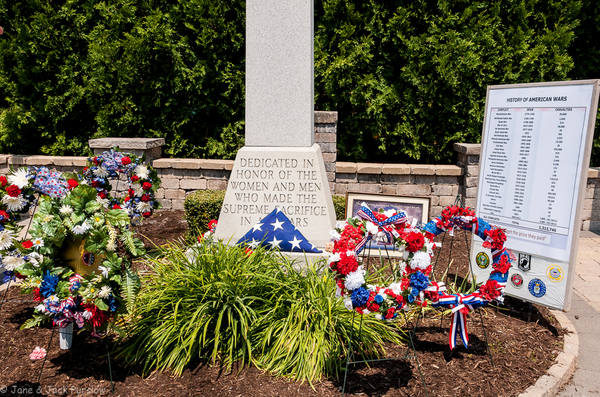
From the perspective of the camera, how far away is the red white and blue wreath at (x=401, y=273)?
2.66 meters

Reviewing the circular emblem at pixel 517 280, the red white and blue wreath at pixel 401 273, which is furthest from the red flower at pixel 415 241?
the circular emblem at pixel 517 280

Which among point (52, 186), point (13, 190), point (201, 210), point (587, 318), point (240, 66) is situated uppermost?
point (240, 66)

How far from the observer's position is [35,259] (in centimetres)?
279

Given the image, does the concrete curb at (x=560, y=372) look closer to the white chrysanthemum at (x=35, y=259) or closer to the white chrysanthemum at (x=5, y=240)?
the white chrysanthemum at (x=35, y=259)

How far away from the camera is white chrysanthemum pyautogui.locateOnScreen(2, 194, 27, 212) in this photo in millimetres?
3562

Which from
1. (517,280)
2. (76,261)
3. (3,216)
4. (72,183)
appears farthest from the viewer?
(517,280)

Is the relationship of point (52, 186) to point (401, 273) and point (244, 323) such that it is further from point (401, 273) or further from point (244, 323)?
point (401, 273)

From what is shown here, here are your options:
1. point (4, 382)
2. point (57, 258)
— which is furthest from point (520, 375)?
point (4, 382)

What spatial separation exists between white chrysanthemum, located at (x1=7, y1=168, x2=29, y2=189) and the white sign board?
4170 millimetres

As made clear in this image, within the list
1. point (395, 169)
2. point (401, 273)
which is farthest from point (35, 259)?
point (395, 169)

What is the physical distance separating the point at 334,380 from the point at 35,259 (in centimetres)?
217

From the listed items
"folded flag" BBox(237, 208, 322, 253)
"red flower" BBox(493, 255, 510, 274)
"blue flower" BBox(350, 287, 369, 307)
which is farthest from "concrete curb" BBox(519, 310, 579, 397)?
"folded flag" BBox(237, 208, 322, 253)

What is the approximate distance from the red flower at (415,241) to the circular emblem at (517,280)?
5.77 feet

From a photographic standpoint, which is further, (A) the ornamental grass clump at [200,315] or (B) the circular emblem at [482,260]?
(B) the circular emblem at [482,260]
